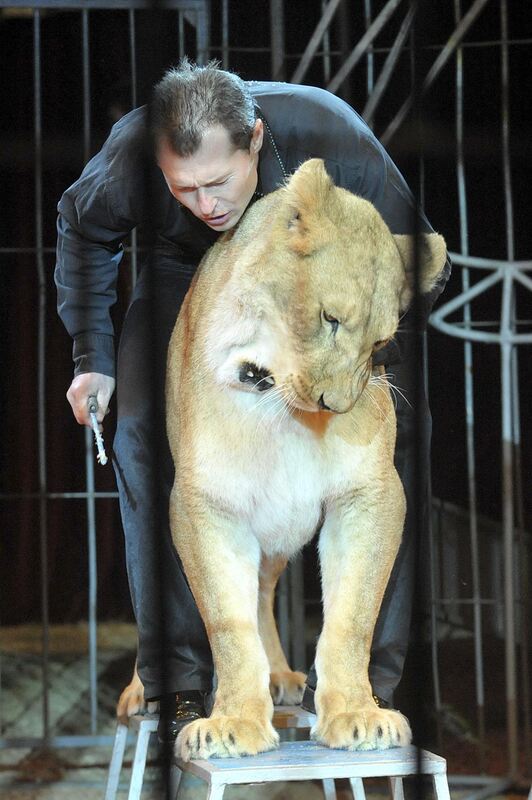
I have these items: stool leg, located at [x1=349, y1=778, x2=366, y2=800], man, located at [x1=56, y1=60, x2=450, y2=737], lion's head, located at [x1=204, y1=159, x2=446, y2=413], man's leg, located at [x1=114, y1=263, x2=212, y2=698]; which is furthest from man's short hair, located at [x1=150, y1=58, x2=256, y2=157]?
stool leg, located at [x1=349, y1=778, x2=366, y2=800]

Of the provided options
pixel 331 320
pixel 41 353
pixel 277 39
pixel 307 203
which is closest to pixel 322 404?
pixel 331 320

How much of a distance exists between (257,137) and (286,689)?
0.91 meters

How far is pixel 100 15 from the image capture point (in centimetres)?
342

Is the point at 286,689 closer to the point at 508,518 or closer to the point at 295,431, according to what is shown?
the point at 295,431

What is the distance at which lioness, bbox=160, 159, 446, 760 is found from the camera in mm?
1557

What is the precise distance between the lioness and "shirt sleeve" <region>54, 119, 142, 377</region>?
178mm

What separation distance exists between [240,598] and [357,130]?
2.26ft

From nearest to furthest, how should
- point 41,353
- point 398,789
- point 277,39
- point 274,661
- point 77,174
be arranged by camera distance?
point 398,789 < point 274,661 < point 277,39 < point 41,353 < point 77,174

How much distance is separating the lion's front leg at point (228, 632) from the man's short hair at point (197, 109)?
1.66 feet

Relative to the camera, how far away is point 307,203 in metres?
1.59

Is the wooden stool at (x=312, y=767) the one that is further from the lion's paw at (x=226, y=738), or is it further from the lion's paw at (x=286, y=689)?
the lion's paw at (x=286, y=689)

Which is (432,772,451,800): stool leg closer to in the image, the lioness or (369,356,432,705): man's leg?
the lioness

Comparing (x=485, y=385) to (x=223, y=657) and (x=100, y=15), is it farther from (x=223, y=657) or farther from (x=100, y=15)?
(x=223, y=657)

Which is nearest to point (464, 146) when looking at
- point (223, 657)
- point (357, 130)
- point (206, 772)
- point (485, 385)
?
point (485, 385)
